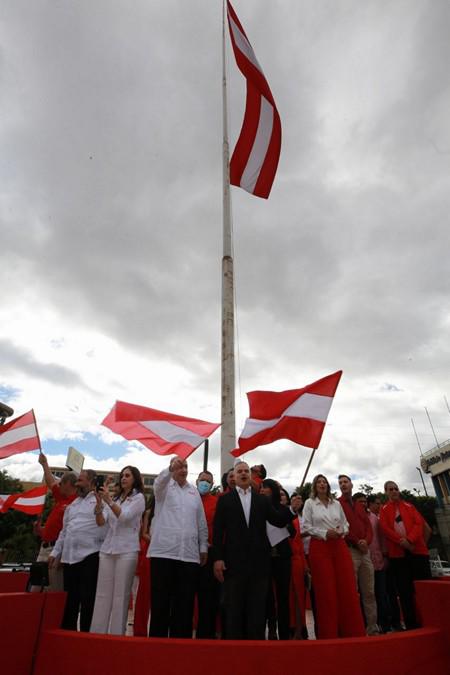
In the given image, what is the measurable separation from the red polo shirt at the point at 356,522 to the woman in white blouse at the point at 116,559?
112 inches

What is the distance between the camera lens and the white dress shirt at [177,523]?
408 centimetres

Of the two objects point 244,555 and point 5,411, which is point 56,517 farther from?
point 5,411

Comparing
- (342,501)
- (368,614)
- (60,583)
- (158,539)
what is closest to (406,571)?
(368,614)


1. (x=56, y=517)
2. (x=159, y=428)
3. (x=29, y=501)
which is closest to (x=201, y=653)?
(x=56, y=517)

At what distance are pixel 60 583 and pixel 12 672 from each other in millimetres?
2214

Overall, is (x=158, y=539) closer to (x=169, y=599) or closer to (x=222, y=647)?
(x=169, y=599)

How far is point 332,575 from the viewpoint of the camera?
15.1 ft

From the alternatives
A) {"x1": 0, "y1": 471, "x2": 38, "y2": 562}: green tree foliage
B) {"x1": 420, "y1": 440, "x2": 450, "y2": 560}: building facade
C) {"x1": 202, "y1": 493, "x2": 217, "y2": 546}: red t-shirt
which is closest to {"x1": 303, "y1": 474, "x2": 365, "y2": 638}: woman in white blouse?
{"x1": 202, "y1": 493, "x2": 217, "y2": 546}: red t-shirt

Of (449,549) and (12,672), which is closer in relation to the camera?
(12,672)

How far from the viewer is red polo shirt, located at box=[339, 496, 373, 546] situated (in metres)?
5.70

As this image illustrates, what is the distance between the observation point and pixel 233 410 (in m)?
7.03

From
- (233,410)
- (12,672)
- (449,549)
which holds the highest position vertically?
(449,549)

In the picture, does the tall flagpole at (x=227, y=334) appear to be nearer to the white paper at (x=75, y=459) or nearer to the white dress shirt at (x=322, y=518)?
the white dress shirt at (x=322, y=518)

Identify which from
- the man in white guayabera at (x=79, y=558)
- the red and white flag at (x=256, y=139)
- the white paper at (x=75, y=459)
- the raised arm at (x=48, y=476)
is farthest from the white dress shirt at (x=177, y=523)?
the red and white flag at (x=256, y=139)
